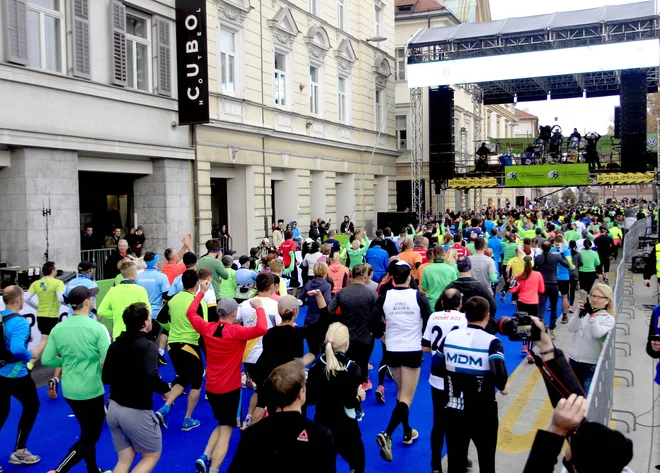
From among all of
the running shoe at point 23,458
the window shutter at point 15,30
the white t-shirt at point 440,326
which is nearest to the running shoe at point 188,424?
the running shoe at point 23,458

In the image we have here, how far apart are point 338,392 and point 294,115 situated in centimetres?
1919

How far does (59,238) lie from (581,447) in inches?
506

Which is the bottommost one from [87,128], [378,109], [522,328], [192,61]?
[522,328]

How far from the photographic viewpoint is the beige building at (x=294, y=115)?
19.1 metres

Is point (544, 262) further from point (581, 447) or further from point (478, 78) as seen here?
point (478, 78)

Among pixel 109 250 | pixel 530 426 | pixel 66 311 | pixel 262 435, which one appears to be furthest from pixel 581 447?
pixel 109 250

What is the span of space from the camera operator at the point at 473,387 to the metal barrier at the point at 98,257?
37.3 feet

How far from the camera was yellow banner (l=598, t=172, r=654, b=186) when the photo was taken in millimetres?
26844

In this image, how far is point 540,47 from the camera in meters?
27.2

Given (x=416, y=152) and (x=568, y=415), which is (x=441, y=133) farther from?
(x=568, y=415)

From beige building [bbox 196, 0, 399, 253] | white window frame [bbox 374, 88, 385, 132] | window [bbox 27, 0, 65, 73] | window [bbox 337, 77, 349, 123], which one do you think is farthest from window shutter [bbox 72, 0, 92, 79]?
white window frame [bbox 374, 88, 385, 132]

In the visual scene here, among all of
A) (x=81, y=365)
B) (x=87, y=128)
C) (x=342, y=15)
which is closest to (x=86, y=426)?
(x=81, y=365)

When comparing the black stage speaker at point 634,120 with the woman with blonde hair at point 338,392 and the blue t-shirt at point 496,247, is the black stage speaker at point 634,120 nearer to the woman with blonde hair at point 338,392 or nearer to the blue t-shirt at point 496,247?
the blue t-shirt at point 496,247

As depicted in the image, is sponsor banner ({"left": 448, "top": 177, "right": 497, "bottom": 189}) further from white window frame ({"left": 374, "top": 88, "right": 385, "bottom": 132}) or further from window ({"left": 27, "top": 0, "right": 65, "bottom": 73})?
window ({"left": 27, "top": 0, "right": 65, "bottom": 73})
